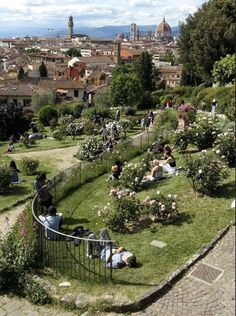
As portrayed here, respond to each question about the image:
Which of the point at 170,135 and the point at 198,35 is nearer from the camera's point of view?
the point at 170,135

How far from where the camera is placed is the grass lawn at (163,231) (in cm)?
848

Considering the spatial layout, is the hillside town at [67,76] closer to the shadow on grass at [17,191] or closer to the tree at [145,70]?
the tree at [145,70]

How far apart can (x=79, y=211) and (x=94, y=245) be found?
11.5 feet

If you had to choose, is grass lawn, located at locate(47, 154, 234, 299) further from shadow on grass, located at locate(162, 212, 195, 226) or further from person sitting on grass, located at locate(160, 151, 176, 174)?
person sitting on grass, located at locate(160, 151, 176, 174)

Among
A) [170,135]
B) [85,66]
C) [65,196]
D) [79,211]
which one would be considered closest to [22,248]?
[79,211]

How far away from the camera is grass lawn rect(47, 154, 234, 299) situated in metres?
8.48

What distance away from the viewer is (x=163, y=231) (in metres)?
10.2

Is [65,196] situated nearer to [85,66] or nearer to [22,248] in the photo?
[22,248]

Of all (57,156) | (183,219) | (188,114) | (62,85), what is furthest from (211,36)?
(62,85)

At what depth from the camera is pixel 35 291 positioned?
861 cm

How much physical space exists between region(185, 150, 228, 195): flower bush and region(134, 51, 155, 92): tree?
1867 inches

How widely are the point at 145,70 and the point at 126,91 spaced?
15.1 m

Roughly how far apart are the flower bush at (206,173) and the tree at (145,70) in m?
47.4

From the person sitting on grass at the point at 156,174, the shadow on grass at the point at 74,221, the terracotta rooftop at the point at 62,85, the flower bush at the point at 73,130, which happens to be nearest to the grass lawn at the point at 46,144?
the flower bush at the point at 73,130
